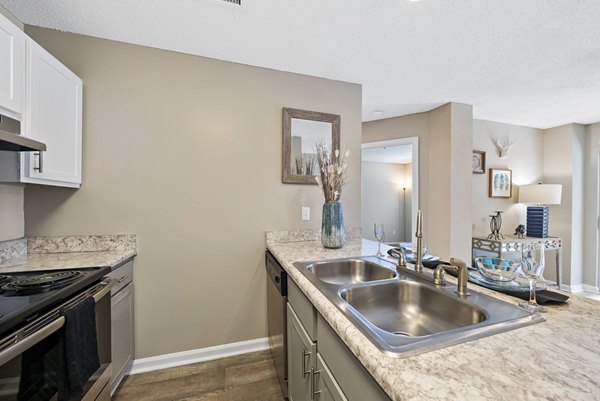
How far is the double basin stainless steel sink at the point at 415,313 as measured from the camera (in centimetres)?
67

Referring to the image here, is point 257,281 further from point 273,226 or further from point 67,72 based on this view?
point 67,72

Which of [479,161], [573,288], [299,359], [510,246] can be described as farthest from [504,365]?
[573,288]

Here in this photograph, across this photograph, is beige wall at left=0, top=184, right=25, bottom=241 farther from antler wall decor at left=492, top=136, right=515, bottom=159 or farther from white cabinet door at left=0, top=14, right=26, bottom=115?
antler wall decor at left=492, top=136, right=515, bottom=159

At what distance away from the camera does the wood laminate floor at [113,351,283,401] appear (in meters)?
1.58

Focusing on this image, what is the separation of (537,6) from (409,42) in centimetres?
70

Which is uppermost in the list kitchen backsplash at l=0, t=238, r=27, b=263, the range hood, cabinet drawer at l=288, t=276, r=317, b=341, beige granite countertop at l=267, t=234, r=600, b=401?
the range hood

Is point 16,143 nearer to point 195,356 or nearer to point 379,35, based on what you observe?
point 195,356

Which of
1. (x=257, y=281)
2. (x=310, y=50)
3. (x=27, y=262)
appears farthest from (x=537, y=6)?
(x=27, y=262)

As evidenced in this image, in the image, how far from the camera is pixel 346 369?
0.76m

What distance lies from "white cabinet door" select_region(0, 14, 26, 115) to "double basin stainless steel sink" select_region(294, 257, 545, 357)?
5.52 ft

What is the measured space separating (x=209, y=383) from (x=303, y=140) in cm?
201

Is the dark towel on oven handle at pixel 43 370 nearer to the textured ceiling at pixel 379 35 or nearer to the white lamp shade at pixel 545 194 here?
the textured ceiling at pixel 379 35

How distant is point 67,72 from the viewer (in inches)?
62.0

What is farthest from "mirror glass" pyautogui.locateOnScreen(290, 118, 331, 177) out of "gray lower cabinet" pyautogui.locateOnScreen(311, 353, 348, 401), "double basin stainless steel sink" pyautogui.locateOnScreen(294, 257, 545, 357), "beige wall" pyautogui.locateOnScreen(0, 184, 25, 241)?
"beige wall" pyautogui.locateOnScreen(0, 184, 25, 241)
